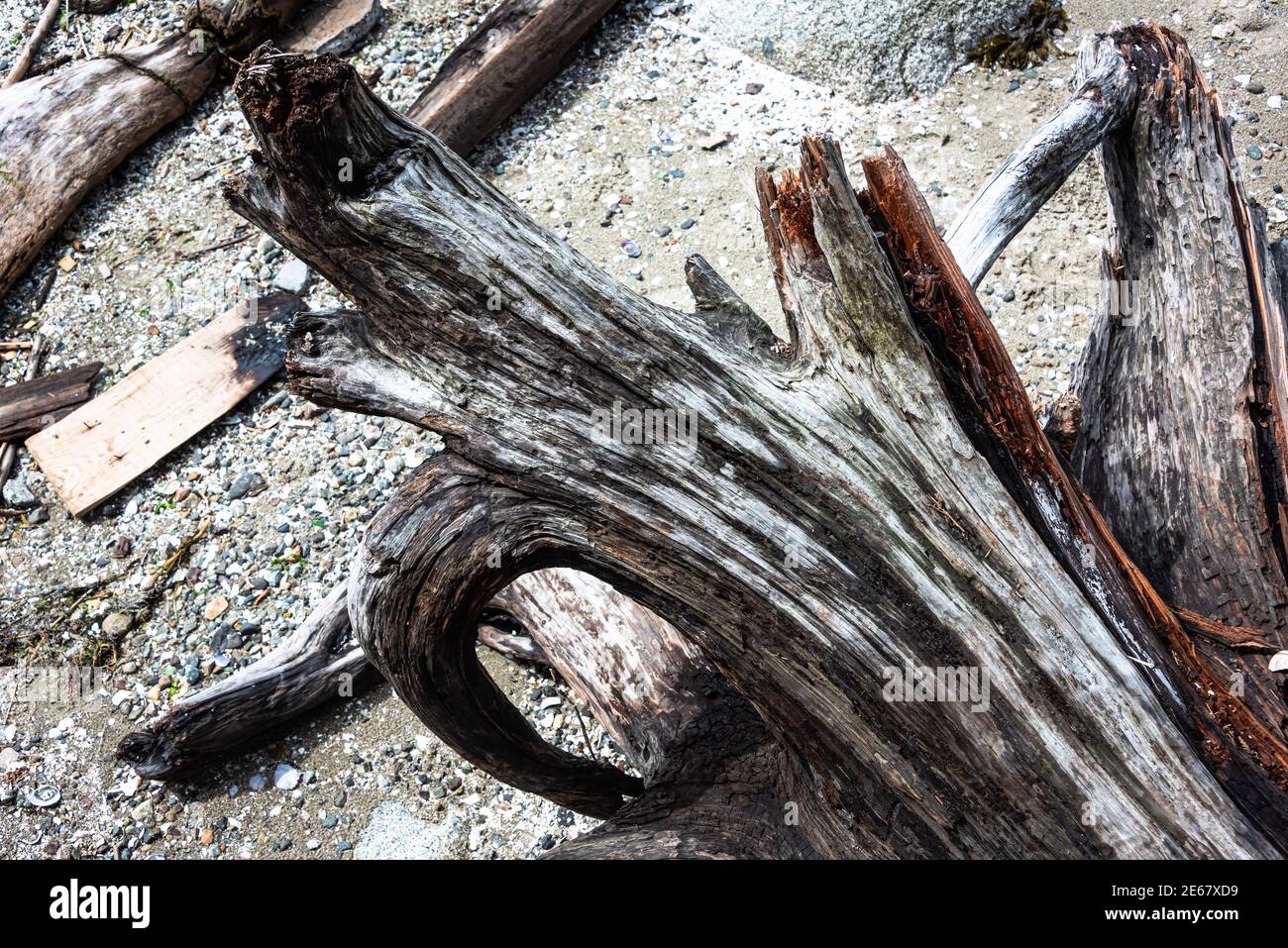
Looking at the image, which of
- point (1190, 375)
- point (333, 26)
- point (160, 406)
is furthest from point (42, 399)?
point (1190, 375)

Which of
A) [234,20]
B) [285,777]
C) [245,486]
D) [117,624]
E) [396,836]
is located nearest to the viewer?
[396,836]

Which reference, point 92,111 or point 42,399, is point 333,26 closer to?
point 92,111

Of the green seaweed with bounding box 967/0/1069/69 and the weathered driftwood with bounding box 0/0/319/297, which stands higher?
the green seaweed with bounding box 967/0/1069/69

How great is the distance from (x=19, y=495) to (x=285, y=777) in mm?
2288

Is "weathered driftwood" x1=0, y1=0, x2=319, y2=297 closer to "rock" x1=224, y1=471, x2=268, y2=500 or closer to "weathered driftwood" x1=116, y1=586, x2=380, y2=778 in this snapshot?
"rock" x1=224, y1=471, x2=268, y2=500

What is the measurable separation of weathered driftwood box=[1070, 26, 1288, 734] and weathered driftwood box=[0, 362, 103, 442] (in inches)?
200

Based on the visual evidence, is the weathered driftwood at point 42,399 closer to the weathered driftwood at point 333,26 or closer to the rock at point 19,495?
the rock at point 19,495

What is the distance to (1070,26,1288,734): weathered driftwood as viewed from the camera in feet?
10.4

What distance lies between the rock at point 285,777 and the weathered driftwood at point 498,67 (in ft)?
12.2

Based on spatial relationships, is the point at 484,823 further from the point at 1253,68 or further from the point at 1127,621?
the point at 1253,68

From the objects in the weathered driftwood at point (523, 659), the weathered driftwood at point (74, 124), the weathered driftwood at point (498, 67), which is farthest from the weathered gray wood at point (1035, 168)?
the weathered driftwood at point (74, 124)

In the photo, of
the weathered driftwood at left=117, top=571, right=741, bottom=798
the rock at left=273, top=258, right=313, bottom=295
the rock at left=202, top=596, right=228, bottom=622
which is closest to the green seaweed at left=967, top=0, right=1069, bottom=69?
the rock at left=273, top=258, right=313, bottom=295

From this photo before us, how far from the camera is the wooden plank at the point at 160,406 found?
5266 millimetres

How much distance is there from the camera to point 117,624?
189 inches
